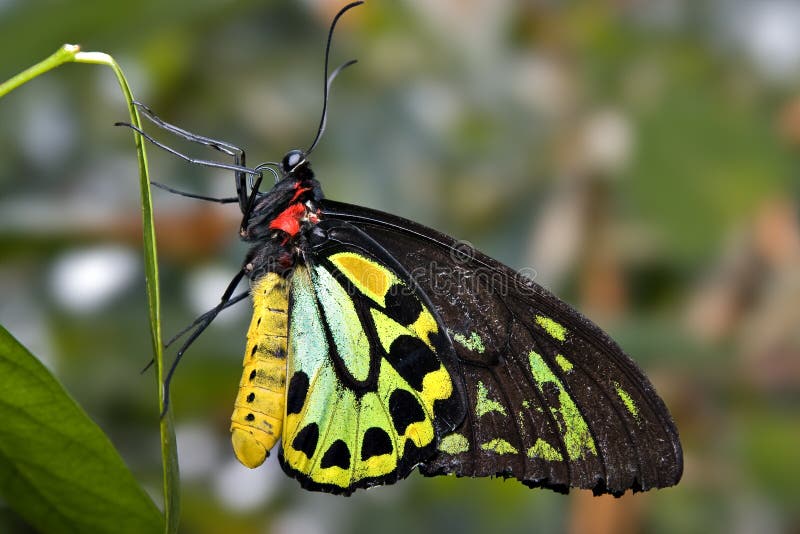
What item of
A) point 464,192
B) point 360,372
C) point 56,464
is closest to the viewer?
point 56,464

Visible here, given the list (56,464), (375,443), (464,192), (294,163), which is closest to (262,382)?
(375,443)

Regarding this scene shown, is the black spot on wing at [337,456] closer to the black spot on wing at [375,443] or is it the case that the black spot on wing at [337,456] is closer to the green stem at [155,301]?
the black spot on wing at [375,443]

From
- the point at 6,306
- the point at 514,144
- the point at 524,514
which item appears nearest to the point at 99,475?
the point at 6,306

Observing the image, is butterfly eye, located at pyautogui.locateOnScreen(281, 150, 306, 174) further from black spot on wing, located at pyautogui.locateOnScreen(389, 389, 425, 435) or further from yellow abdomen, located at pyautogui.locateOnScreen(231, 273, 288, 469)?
black spot on wing, located at pyautogui.locateOnScreen(389, 389, 425, 435)

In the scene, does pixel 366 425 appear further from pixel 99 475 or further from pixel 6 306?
pixel 6 306

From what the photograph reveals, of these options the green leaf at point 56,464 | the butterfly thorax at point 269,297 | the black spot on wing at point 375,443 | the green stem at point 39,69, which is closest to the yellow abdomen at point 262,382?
the butterfly thorax at point 269,297

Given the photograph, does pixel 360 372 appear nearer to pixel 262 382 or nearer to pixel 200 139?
pixel 262 382

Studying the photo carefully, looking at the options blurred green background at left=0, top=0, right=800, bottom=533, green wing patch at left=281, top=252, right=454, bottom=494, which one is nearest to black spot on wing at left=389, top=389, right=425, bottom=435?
green wing patch at left=281, top=252, right=454, bottom=494
